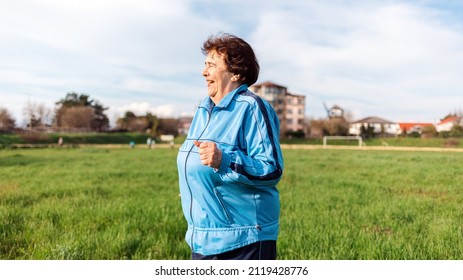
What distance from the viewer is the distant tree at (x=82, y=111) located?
49.0 meters

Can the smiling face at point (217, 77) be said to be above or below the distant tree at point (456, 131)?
below

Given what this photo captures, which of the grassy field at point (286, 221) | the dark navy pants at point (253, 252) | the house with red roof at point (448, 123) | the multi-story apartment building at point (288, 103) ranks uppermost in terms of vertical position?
the multi-story apartment building at point (288, 103)

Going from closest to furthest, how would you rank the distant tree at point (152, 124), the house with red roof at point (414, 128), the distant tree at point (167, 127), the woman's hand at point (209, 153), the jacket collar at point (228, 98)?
1. the woman's hand at point (209, 153)
2. the jacket collar at point (228, 98)
3. the house with red roof at point (414, 128)
4. the distant tree at point (152, 124)
5. the distant tree at point (167, 127)

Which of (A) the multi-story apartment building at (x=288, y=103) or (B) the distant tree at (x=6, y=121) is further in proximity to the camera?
(A) the multi-story apartment building at (x=288, y=103)

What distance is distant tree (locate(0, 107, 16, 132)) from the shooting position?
67.9ft

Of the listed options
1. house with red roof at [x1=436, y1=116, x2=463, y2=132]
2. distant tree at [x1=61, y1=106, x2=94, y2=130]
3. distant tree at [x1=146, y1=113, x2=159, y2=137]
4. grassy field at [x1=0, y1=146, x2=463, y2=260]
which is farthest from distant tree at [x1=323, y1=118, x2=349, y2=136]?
grassy field at [x1=0, y1=146, x2=463, y2=260]

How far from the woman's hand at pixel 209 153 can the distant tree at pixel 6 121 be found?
21.9m

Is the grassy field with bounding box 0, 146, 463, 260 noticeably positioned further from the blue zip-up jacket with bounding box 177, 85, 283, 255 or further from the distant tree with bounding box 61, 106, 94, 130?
the distant tree with bounding box 61, 106, 94, 130

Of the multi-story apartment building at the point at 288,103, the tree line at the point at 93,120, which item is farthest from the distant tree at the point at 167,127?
the multi-story apartment building at the point at 288,103

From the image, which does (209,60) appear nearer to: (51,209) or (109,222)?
(109,222)

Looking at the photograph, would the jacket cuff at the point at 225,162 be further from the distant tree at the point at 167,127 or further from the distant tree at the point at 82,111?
the distant tree at the point at 167,127

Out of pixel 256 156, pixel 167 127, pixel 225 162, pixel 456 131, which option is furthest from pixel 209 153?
pixel 167 127

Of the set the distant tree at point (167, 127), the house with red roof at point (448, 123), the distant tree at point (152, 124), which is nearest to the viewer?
the house with red roof at point (448, 123)

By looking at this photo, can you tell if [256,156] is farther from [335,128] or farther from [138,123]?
[138,123]
